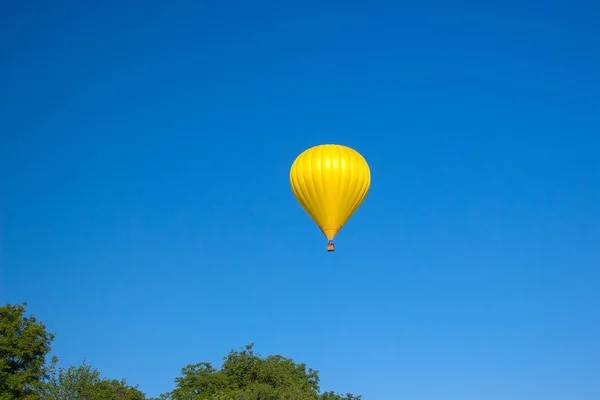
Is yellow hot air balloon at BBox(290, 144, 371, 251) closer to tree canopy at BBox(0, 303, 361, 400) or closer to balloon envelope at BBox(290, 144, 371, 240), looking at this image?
balloon envelope at BBox(290, 144, 371, 240)

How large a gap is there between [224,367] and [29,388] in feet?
Answer: 79.1

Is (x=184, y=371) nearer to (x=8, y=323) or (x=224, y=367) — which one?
(x=224, y=367)

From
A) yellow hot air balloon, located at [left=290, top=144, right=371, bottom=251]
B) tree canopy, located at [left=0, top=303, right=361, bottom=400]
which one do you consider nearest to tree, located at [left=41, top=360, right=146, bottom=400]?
tree canopy, located at [left=0, top=303, right=361, bottom=400]

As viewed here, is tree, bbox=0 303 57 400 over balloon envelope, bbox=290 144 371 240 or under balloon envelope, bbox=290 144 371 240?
under

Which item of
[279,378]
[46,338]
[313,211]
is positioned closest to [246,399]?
[279,378]

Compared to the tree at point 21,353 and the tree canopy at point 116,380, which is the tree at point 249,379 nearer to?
the tree canopy at point 116,380

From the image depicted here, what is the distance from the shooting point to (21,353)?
179ft

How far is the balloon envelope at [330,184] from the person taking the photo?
47.0 meters

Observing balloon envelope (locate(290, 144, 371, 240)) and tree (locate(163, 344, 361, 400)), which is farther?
tree (locate(163, 344, 361, 400))

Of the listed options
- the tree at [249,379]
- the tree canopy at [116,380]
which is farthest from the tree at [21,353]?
the tree at [249,379]

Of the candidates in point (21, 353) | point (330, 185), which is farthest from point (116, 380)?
point (330, 185)

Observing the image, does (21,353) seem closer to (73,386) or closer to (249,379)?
(73,386)

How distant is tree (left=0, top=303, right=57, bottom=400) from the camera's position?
2101 inches

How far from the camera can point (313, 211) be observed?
4750 centimetres
